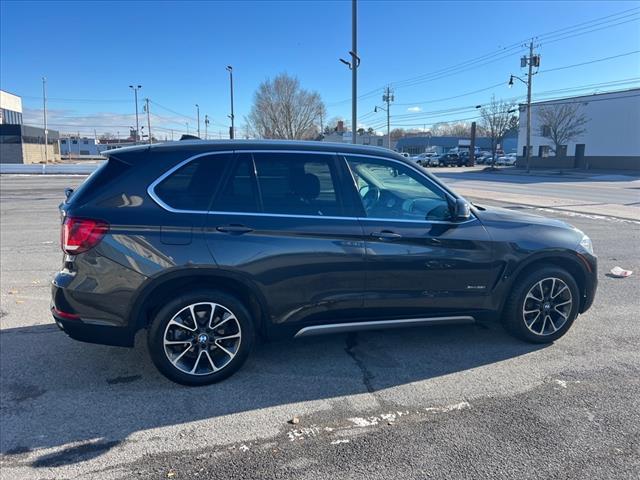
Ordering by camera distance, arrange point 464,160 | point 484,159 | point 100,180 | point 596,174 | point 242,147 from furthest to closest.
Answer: point 484,159 → point 464,160 → point 596,174 → point 242,147 → point 100,180

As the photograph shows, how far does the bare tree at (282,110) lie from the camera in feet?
157

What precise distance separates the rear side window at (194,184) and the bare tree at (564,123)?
181 feet

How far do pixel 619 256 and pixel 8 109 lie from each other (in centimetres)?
9551

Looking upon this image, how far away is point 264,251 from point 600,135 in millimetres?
57130

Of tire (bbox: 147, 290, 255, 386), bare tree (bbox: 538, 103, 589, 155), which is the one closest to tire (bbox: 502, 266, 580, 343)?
tire (bbox: 147, 290, 255, 386)

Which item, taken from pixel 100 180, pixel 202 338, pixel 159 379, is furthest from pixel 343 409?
pixel 100 180

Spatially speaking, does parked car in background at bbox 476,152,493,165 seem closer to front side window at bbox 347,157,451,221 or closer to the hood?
the hood

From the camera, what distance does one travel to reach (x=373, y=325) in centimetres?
404

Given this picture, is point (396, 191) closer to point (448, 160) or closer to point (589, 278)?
point (589, 278)

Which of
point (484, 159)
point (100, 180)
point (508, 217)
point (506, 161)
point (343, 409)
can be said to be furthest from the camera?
point (484, 159)

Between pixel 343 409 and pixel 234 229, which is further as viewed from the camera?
pixel 234 229

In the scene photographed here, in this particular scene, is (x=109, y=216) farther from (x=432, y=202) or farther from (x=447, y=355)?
(x=447, y=355)

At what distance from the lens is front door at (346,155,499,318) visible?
3.92 metres

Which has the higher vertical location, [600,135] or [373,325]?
[600,135]
